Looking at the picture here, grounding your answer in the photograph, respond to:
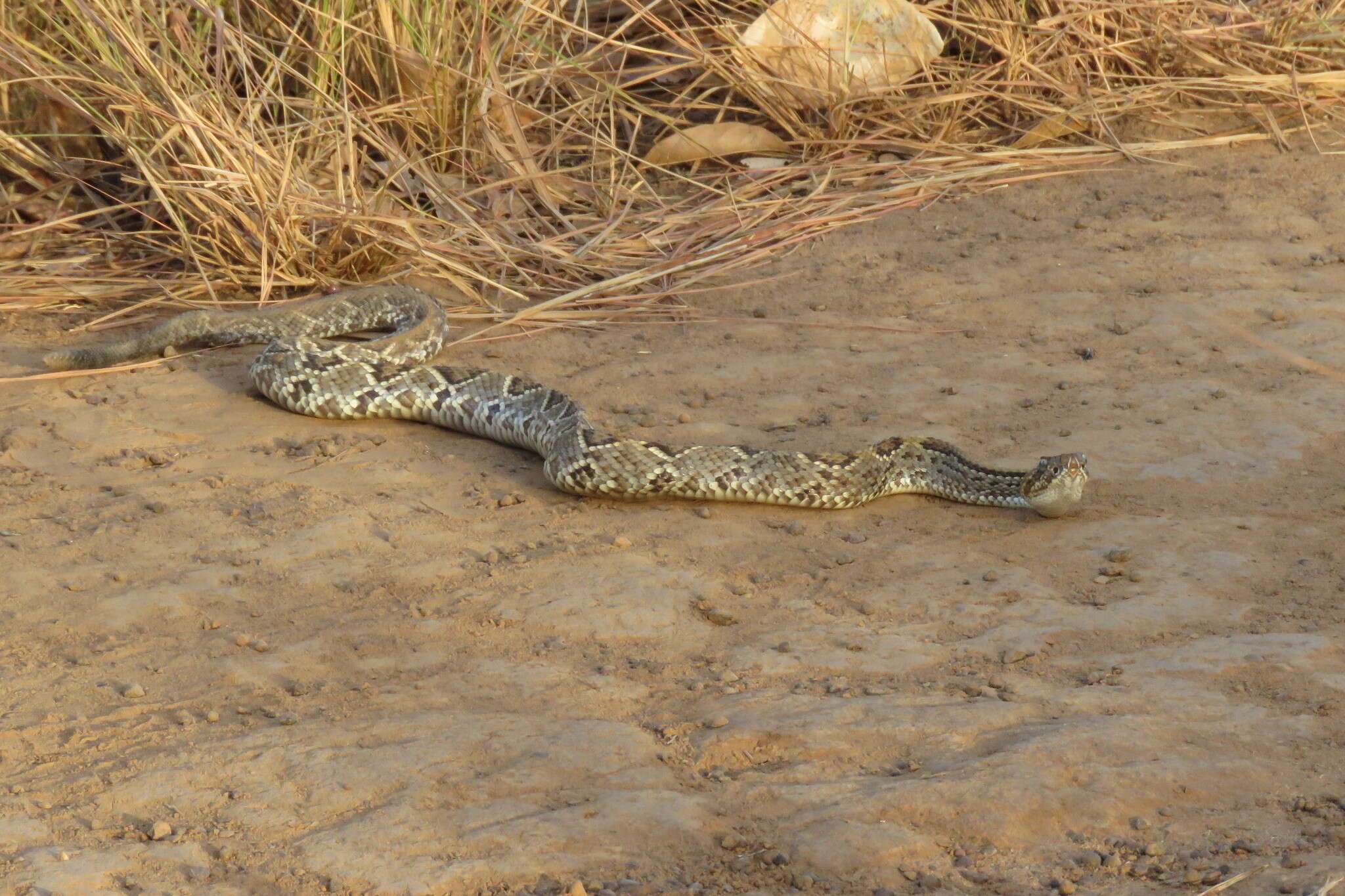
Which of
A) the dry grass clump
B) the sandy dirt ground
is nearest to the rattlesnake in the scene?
the sandy dirt ground

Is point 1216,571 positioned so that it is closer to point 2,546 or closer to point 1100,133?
point 2,546

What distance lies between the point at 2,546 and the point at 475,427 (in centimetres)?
219

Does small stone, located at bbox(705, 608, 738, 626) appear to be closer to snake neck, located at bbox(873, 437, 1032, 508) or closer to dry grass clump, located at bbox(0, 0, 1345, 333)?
snake neck, located at bbox(873, 437, 1032, 508)

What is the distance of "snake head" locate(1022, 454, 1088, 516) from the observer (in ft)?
18.7

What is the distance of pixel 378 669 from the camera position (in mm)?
4570

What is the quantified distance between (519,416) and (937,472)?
1.88 metres

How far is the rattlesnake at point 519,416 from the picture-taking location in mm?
6027

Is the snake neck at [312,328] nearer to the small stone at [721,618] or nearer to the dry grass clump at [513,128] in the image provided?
the dry grass clump at [513,128]

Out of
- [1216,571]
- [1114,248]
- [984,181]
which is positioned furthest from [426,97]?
[1216,571]

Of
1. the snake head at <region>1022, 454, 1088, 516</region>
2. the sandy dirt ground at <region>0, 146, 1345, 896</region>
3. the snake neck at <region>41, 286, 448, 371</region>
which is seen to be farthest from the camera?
the snake neck at <region>41, 286, 448, 371</region>

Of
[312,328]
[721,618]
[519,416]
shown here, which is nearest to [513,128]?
[312,328]

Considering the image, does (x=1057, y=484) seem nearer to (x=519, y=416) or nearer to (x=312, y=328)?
(x=519, y=416)

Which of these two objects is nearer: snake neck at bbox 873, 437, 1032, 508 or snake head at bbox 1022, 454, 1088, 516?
snake head at bbox 1022, 454, 1088, 516

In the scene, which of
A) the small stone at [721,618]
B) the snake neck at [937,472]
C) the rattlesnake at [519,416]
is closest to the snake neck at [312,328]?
the rattlesnake at [519,416]
